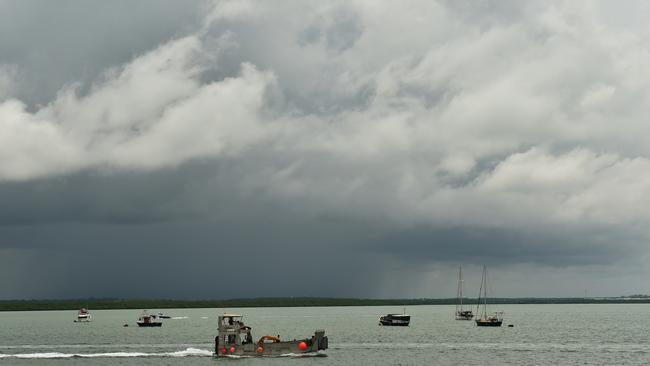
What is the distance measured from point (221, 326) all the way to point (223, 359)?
5.07 meters

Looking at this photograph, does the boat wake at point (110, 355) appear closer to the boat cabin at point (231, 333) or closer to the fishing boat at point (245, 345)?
the boat cabin at point (231, 333)

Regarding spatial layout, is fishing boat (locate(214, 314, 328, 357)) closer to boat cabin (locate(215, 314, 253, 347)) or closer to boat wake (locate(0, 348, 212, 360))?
boat cabin (locate(215, 314, 253, 347))

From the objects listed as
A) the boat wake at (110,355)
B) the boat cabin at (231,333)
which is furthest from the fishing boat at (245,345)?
the boat wake at (110,355)

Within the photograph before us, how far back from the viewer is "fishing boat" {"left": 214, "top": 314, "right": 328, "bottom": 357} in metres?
117

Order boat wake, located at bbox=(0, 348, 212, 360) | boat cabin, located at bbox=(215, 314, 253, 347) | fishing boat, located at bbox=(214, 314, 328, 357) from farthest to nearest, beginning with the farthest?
boat wake, located at bbox=(0, 348, 212, 360)
boat cabin, located at bbox=(215, 314, 253, 347)
fishing boat, located at bbox=(214, 314, 328, 357)

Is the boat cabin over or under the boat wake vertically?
over

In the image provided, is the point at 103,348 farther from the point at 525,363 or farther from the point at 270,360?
the point at 525,363

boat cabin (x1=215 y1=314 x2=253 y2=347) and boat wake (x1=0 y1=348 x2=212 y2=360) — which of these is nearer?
boat cabin (x1=215 y1=314 x2=253 y2=347)

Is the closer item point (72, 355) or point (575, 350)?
point (72, 355)

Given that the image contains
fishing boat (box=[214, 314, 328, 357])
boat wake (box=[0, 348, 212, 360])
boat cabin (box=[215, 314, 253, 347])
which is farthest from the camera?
boat wake (box=[0, 348, 212, 360])

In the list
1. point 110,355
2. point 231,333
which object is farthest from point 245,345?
point 110,355

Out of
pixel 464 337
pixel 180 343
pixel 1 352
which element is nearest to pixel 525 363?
pixel 464 337

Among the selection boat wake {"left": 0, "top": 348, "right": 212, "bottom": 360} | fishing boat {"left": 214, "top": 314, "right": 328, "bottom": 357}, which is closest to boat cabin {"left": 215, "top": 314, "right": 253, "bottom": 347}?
fishing boat {"left": 214, "top": 314, "right": 328, "bottom": 357}

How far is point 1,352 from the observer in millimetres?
138250
